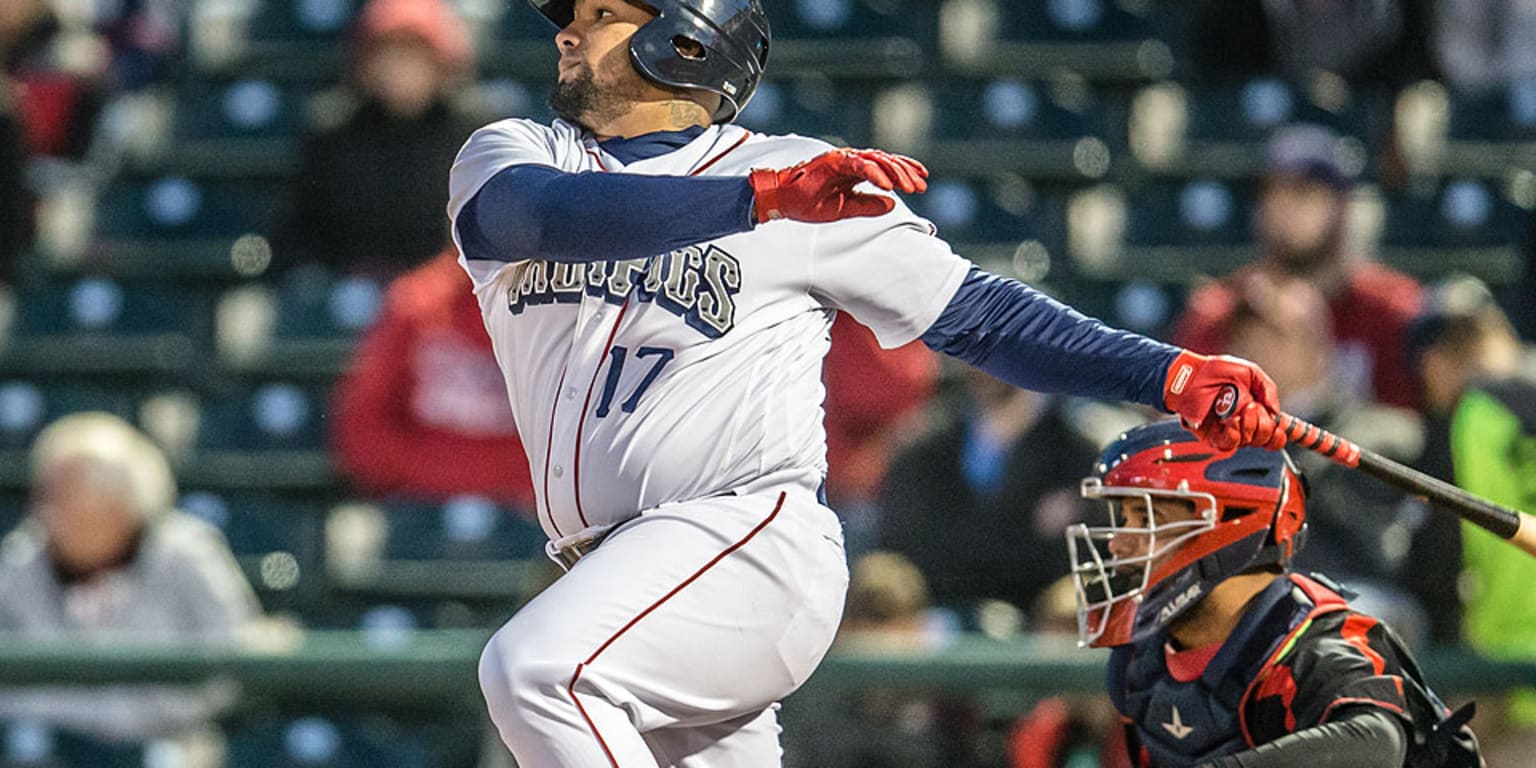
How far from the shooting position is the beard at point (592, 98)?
124 inches

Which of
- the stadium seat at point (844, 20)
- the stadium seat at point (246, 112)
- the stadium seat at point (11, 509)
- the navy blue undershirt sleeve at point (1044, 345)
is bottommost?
the stadium seat at point (11, 509)

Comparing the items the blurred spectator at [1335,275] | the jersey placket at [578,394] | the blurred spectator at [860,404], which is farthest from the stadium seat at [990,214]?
the jersey placket at [578,394]

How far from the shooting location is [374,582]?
21.8 feet

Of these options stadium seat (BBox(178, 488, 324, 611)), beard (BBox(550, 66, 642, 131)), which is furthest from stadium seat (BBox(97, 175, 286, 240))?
beard (BBox(550, 66, 642, 131))

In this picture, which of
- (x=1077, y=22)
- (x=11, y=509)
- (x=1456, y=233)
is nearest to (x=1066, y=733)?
(x=1456, y=233)

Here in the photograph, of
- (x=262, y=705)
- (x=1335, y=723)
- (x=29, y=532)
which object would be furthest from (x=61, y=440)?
(x=1335, y=723)

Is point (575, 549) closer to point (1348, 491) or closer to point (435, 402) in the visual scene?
point (1348, 491)

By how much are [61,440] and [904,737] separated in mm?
2525

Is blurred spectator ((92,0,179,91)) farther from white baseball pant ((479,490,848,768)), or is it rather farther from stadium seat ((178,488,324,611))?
white baseball pant ((479,490,848,768))

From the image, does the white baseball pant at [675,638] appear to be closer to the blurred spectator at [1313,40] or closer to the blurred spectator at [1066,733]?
the blurred spectator at [1066,733]

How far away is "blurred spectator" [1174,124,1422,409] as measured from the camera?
6.27 metres

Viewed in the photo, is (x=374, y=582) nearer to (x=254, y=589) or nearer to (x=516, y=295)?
(x=254, y=589)

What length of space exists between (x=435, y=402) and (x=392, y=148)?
1075mm

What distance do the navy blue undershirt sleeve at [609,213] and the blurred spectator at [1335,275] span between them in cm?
355
